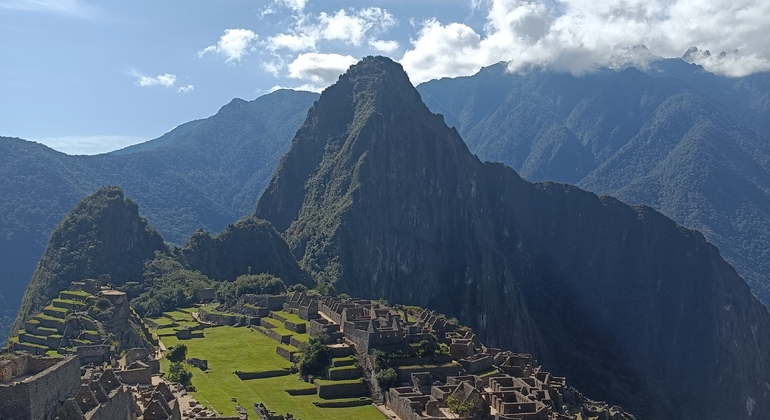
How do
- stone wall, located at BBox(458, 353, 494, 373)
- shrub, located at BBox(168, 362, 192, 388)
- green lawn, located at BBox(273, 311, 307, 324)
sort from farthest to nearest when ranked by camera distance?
green lawn, located at BBox(273, 311, 307, 324) < stone wall, located at BBox(458, 353, 494, 373) < shrub, located at BBox(168, 362, 192, 388)

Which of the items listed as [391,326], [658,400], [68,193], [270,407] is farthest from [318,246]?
[270,407]

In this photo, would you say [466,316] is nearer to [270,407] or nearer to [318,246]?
[318,246]

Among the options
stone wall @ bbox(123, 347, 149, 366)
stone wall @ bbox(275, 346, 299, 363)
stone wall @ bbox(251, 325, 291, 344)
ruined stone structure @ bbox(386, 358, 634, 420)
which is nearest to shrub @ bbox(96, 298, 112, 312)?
stone wall @ bbox(251, 325, 291, 344)

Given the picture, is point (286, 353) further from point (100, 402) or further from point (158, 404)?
point (100, 402)

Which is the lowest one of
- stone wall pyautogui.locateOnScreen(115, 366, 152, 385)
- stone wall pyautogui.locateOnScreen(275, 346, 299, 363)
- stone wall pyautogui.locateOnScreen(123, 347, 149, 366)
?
stone wall pyautogui.locateOnScreen(275, 346, 299, 363)

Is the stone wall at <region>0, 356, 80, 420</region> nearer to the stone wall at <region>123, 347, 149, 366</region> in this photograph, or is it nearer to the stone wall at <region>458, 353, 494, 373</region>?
the stone wall at <region>123, 347, 149, 366</region>

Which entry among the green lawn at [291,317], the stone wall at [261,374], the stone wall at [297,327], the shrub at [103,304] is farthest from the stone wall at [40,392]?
the green lawn at [291,317]

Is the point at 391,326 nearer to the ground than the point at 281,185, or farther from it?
nearer to the ground
